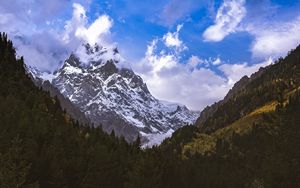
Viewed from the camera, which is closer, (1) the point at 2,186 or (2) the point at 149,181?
(1) the point at 2,186

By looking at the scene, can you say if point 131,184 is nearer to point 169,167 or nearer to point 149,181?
point 149,181

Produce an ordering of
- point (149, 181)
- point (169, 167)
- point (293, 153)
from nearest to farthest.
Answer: point (293, 153) < point (149, 181) < point (169, 167)

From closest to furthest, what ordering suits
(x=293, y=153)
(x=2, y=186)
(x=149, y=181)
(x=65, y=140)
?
(x=2, y=186)
(x=293, y=153)
(x=149, y=181)
(x=65, y=140)

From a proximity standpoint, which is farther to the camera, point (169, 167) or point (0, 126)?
point (169, 167)

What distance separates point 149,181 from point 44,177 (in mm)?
25447

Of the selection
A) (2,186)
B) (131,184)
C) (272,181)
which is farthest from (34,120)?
(2,186)

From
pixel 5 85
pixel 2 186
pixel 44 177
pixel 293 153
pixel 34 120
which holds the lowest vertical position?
Answer: pixel 2 186

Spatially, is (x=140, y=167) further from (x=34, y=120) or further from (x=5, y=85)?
(x=5, y=85)

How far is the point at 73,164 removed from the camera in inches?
4419

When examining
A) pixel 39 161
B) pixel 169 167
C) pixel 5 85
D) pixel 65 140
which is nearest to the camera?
pixel 39 161

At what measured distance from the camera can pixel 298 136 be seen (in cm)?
10819

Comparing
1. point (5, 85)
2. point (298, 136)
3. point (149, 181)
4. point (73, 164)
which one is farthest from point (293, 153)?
point (5, 85)

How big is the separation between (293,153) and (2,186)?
65.1 meters

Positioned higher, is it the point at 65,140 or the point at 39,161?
the point at 65,140
